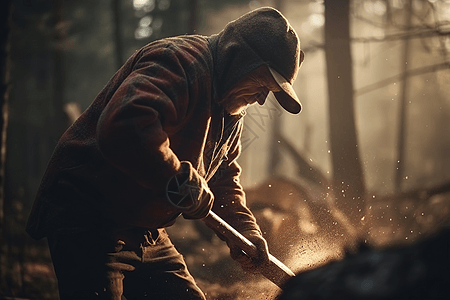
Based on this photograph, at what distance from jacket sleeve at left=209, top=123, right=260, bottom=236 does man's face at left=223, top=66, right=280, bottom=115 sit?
393 millimetres

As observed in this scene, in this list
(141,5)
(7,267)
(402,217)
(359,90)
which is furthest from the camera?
(141,5)

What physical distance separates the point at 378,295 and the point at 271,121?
12.5ft

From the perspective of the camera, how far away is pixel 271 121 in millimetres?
4723

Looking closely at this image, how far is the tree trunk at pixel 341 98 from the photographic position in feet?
13.7

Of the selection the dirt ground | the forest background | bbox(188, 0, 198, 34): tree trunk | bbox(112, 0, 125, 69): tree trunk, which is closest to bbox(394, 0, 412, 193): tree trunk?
the forest background

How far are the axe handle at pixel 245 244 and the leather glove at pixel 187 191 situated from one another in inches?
13.6

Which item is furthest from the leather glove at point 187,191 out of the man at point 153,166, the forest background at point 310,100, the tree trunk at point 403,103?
the tree trunk at point 403,103

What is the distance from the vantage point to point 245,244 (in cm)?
238

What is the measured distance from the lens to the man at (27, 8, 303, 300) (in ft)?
6.22

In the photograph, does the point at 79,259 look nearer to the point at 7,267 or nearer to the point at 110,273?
the point at 110,273

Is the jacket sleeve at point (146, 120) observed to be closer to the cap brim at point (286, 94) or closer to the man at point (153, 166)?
the man at point (153, 166)

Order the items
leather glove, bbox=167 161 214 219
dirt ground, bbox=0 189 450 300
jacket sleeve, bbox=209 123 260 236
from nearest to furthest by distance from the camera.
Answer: leather glove, bbox=167 161 214 219 < jacket sleeve, bbox=209 123 260 236 < dirt ground, bbox=0 189 450 300

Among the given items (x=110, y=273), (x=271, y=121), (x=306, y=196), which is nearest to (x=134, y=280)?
(x=110, y=273)

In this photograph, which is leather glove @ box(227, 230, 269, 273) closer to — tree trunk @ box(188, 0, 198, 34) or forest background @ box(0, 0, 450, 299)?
forest background @ box(0, 0, 450, 299)
